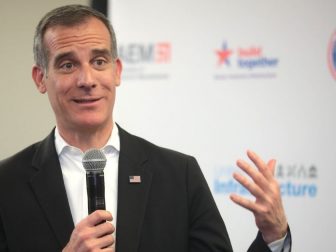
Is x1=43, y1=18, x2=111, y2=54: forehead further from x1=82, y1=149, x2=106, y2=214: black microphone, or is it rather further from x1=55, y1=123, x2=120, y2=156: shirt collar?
x1=82, y1=149, x2=106, y2=214: black microphone

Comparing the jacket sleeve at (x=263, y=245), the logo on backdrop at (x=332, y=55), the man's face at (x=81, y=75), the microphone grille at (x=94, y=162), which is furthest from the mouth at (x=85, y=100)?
the logo on backdrop at (x=332, y=55)

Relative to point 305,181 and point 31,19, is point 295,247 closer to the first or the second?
point 305,181

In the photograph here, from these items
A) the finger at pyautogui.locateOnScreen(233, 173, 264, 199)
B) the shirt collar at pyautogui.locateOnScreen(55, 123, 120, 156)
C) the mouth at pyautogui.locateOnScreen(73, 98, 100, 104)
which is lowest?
the finger at pyautogui.locateOnScreen(233, 173, 264, 199)

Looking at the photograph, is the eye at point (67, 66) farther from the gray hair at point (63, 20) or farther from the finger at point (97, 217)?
the finger at point (97, 217)

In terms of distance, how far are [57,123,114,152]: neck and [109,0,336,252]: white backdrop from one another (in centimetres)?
163

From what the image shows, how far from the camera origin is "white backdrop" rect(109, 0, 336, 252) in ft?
12.2

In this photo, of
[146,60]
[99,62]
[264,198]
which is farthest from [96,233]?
[146,60]

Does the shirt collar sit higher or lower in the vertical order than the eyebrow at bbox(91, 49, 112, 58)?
lower

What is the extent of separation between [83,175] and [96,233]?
636 mm

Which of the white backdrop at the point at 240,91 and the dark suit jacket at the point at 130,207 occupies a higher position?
the white backdrop at the point at 240,91

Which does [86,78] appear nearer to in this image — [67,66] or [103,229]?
[67,66]

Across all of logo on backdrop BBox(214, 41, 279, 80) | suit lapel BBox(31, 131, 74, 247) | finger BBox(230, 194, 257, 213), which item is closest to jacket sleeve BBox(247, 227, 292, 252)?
finger BBox(230, 194, 257, 213)

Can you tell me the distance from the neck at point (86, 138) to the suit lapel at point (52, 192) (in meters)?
0.09

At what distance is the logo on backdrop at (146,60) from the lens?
3.95m
